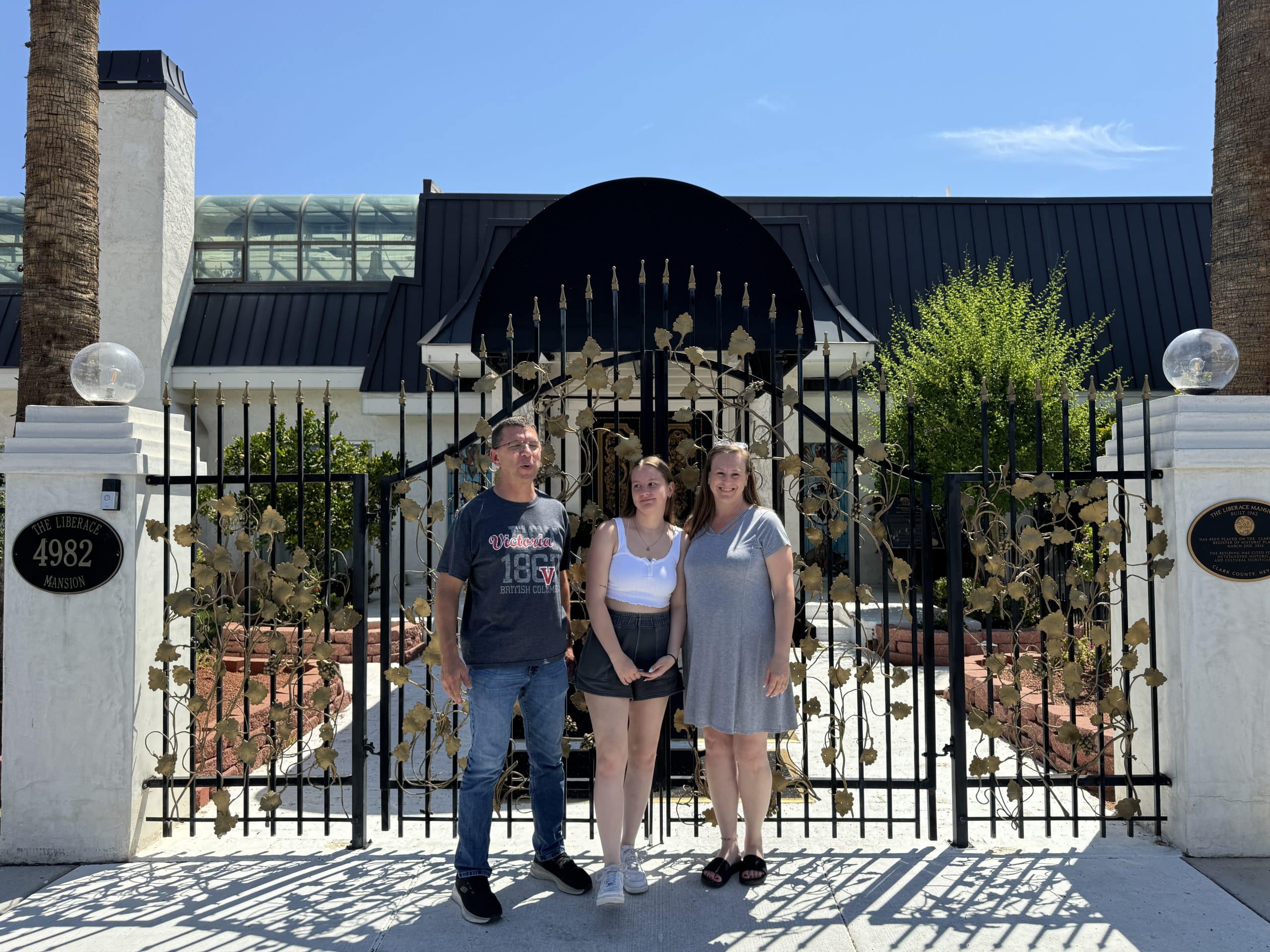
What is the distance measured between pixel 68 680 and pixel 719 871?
3.13m

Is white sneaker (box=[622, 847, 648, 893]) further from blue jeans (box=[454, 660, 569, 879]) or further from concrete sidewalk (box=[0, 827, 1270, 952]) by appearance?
blue jeans (box=[454, 660, 569, 879])

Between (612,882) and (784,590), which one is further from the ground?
(784,590)

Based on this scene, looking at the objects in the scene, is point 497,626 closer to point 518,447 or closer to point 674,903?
point 518,447

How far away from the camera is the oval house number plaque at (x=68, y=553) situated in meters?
4.69

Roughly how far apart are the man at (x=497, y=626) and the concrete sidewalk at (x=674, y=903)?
1.20 ft

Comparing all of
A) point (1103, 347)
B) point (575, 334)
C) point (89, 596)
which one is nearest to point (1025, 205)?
point (1103, 347)

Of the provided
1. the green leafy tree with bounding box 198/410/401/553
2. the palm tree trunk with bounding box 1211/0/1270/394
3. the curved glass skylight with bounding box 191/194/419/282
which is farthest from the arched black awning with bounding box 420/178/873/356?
the curved glass skylight with bounding box 191/194/419/282

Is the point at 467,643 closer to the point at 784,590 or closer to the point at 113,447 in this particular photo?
the point at 784,590

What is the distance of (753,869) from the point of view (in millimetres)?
4320

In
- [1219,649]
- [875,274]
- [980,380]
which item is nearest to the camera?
[1219,649]

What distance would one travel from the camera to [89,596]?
471cm

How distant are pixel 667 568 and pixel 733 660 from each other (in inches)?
18.3

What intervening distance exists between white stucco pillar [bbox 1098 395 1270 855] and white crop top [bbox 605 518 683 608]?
248cm

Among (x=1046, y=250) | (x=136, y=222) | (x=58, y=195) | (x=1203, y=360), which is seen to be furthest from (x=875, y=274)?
(x=58, y=195)
